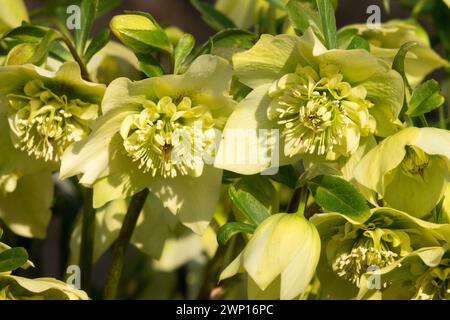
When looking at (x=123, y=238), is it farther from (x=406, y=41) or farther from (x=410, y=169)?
(x=406, y=41)

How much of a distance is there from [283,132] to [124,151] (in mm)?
156

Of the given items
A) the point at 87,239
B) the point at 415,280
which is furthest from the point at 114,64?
the point at 415,280

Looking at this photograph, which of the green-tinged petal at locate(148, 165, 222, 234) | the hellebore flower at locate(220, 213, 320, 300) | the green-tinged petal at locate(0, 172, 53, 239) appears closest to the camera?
the hellebore flower at locate(220, 213, 320, 300)

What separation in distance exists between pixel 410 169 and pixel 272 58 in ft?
0.55

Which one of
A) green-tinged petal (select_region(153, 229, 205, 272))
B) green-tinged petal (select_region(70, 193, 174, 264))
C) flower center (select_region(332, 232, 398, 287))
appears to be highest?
flower center (select_region(332, 232, 398, 287))

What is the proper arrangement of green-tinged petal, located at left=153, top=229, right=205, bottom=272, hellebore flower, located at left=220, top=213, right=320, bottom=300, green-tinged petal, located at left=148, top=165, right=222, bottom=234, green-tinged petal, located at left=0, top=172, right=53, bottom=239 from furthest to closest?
1. green-tinged petal, located at left=153, top=229, right=205, bottom=272
2. green-tinged petal, located at left=0, top=172, right=53, bottom=239
3. green-tinged petal, located at left=148, top=165, right=222, bottom=234
4. hellebore flower, located at left=220, top=213, right=320, bottom=300

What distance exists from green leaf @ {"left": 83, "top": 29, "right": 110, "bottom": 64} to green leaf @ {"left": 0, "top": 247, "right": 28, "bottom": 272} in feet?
0.69

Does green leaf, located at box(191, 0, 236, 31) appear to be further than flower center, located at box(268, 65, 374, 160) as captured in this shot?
Yes

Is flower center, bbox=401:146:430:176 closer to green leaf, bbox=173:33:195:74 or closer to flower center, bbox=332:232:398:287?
flower center, bbox=332:232:398:287

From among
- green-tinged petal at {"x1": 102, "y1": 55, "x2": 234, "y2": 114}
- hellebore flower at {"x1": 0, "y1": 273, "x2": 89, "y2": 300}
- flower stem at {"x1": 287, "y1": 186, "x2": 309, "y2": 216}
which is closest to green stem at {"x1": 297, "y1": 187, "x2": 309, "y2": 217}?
flower stem at {"x1": 287, "y1": 186, "x2": 309, "y2": 216}

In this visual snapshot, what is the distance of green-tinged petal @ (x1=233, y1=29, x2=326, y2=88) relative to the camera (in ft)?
2.62

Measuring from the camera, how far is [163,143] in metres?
0.82
